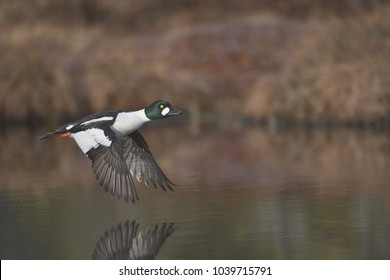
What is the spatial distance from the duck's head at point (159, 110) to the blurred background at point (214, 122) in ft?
2.41

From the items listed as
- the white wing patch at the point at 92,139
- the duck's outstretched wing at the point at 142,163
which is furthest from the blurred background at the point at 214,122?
the white wing patch at the point at 92,139

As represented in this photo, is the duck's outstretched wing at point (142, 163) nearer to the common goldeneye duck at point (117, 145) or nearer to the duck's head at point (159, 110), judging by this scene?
the common goldeneye duck at point (117, 145)

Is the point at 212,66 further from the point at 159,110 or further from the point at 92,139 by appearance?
the point at 92,139

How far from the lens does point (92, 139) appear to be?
28.5 feet

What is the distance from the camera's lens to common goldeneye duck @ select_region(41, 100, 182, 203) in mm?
8336

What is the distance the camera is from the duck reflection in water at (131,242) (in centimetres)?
678

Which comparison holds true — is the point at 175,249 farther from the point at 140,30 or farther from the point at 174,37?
the point at 140,30

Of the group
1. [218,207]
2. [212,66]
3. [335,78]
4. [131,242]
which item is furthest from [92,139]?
[212,66]

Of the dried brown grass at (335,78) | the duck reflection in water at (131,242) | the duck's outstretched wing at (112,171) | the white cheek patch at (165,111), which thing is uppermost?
the dried brown grass at (335,78)

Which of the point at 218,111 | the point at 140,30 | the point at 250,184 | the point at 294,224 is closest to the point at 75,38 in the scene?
the point at 218,111

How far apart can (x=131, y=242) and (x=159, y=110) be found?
2.32 meters

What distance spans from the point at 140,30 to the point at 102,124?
22884 mm

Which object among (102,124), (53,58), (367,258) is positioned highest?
(53,58)
